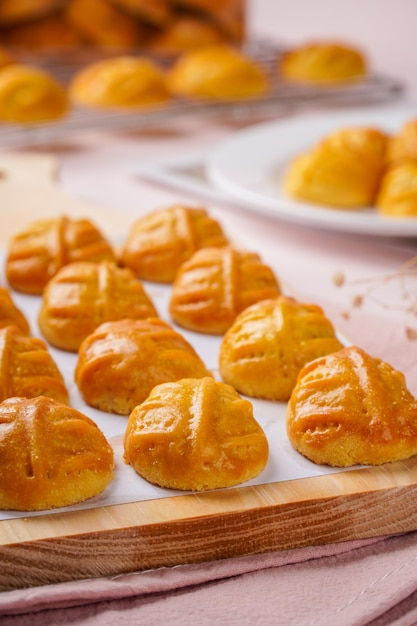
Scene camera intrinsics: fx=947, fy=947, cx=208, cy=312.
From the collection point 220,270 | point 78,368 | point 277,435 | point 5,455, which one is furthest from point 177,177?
point 5,455

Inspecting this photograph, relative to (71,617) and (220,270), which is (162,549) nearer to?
(71,617)

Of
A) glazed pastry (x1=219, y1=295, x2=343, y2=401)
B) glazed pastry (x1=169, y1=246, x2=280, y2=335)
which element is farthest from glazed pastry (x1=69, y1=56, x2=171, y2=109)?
glazed pastry (x1=219, y1=295, x2=343, y2=401)

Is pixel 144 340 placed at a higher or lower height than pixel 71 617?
higher

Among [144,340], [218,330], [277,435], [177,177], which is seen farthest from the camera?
[177,177]

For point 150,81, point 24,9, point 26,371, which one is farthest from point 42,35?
point 26,371

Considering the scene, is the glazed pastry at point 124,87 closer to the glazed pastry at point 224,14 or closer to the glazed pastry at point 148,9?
the glazed pastry at point 148,9

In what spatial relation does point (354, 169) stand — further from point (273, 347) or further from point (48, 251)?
point (273, 347)

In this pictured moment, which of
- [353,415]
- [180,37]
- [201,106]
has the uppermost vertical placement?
[353,415]
